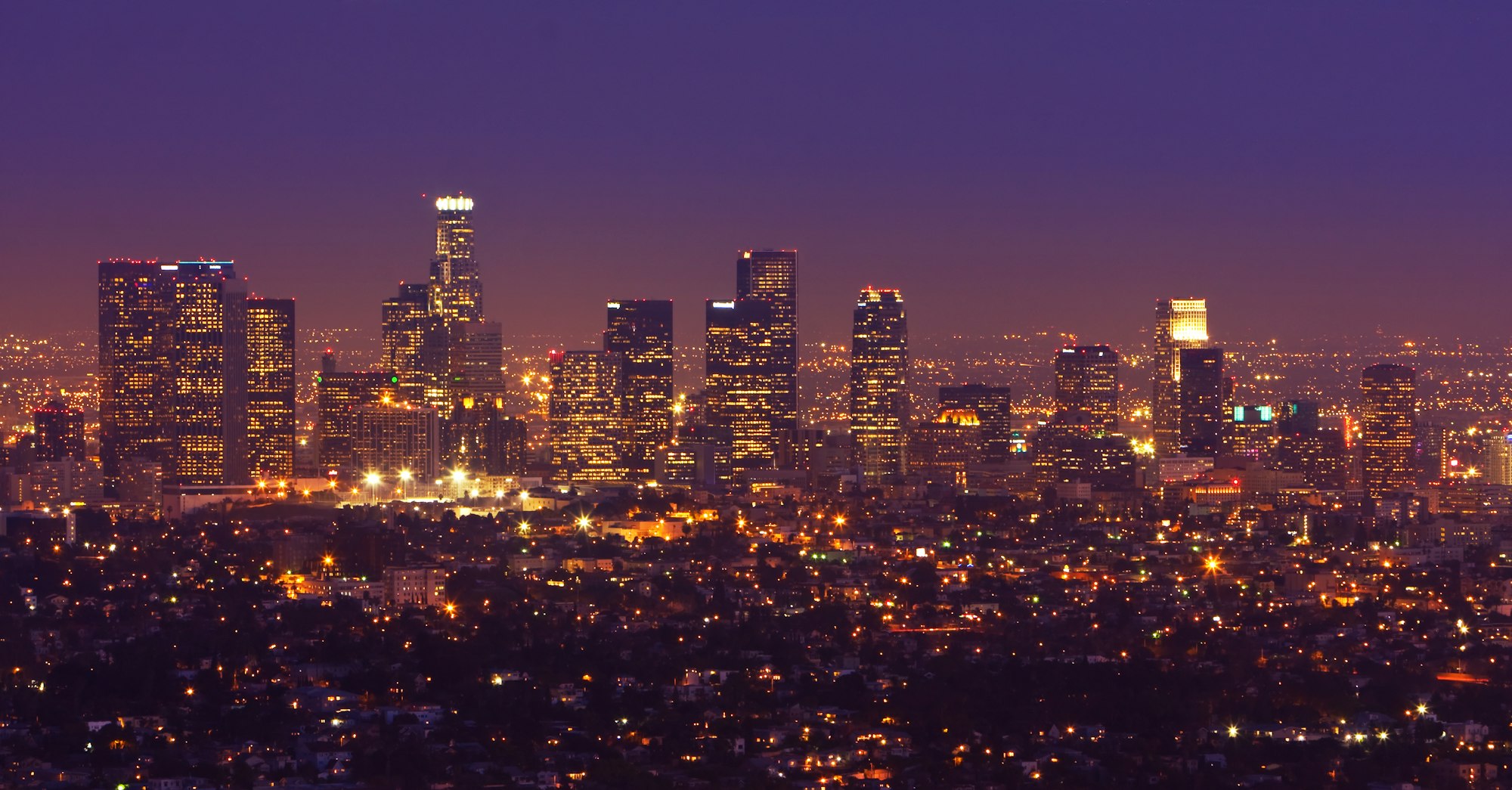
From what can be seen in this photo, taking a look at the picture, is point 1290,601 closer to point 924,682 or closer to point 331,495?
point 924,682

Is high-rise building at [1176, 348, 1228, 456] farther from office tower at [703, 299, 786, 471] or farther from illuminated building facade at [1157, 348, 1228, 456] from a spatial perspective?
office tower at [703, 299, 786, 471]

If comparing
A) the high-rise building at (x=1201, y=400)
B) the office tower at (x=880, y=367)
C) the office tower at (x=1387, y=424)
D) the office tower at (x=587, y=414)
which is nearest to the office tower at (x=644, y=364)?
the office tower at (x=587, y=414)

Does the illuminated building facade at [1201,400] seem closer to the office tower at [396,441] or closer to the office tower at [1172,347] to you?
the office tower at [1172,347]

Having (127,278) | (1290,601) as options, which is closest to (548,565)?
(1290,601)

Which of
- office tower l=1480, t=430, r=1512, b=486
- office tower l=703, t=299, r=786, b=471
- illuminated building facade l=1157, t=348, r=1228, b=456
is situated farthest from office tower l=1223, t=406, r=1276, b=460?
office tower l=703, t=299, r=786, b=471

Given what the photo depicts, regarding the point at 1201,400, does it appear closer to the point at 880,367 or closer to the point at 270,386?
the point at 880,367
